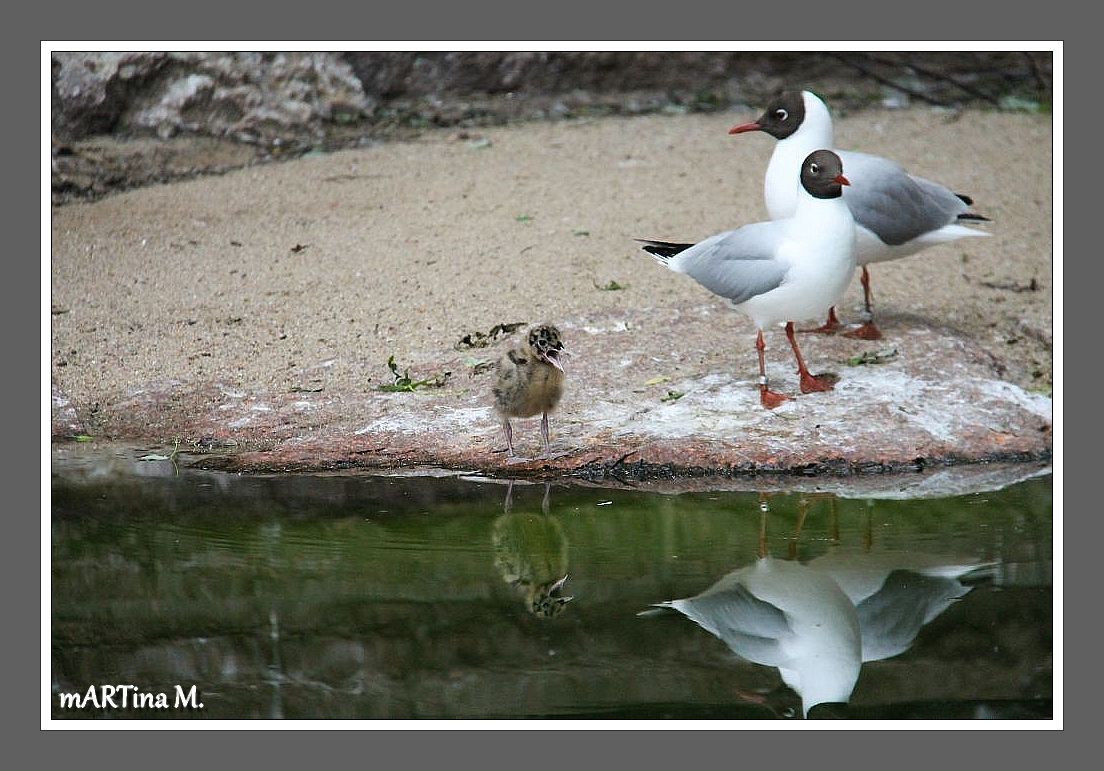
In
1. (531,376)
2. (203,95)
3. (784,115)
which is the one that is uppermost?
(203,95)

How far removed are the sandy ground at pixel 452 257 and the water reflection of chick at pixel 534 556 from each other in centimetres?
142

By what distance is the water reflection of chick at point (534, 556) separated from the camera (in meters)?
5.71

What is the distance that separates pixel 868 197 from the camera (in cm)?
780

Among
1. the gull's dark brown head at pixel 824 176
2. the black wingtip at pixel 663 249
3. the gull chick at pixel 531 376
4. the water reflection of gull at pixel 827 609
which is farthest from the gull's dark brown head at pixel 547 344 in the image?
the gull's dark brown head at pixel 824 176

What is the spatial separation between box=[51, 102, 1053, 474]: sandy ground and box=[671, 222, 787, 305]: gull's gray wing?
2.11ft

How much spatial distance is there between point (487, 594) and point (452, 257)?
3.75 meters

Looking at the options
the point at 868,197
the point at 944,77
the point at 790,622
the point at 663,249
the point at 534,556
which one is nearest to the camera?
the point at 790,622

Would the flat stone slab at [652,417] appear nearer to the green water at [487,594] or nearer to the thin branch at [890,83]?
the green water at [487,594]

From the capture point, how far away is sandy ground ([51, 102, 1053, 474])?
7980mm

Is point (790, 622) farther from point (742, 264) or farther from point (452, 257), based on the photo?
point (452, 257)

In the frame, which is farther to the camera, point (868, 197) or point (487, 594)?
point (868, 197)

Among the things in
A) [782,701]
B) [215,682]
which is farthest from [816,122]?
[215,682]

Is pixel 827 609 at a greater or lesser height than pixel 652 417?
lesser

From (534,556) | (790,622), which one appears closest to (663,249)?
(534,556)
